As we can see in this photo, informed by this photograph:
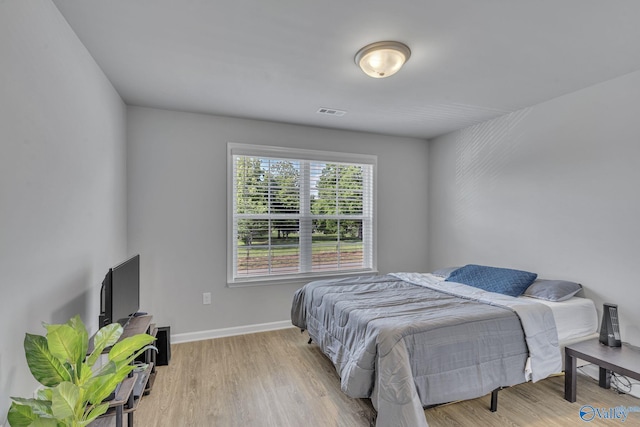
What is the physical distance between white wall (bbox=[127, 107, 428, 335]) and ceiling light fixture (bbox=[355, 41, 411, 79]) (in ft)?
5.96

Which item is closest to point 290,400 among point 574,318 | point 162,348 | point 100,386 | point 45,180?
point 162,348

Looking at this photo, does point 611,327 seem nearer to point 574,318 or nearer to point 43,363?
point 574,318

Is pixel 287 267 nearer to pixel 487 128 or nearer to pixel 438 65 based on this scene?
pixel 438 65

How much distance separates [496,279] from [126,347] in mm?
3079

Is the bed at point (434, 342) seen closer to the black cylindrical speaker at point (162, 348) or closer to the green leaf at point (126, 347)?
the green leaf at point (126, 347)

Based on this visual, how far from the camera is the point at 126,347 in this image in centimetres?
134

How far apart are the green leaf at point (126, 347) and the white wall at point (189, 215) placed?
2.15 metres

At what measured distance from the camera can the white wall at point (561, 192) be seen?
251 cm

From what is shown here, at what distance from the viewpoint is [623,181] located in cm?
253

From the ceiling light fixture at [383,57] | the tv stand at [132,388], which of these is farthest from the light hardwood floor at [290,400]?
the ceiling light fixture at [383,57]

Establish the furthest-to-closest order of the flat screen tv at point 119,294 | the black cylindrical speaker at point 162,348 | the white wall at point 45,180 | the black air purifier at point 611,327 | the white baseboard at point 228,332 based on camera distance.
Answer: the white baseboard at point 228,332
the black cylindrical speaker at point 162,348
the black air purifier at point 611,327
the flat screen tv at point 119,294
the white wall at point 45,180

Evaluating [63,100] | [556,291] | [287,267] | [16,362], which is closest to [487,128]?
[556,291]

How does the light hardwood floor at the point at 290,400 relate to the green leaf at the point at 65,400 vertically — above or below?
below

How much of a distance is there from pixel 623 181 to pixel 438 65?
5.88ft
